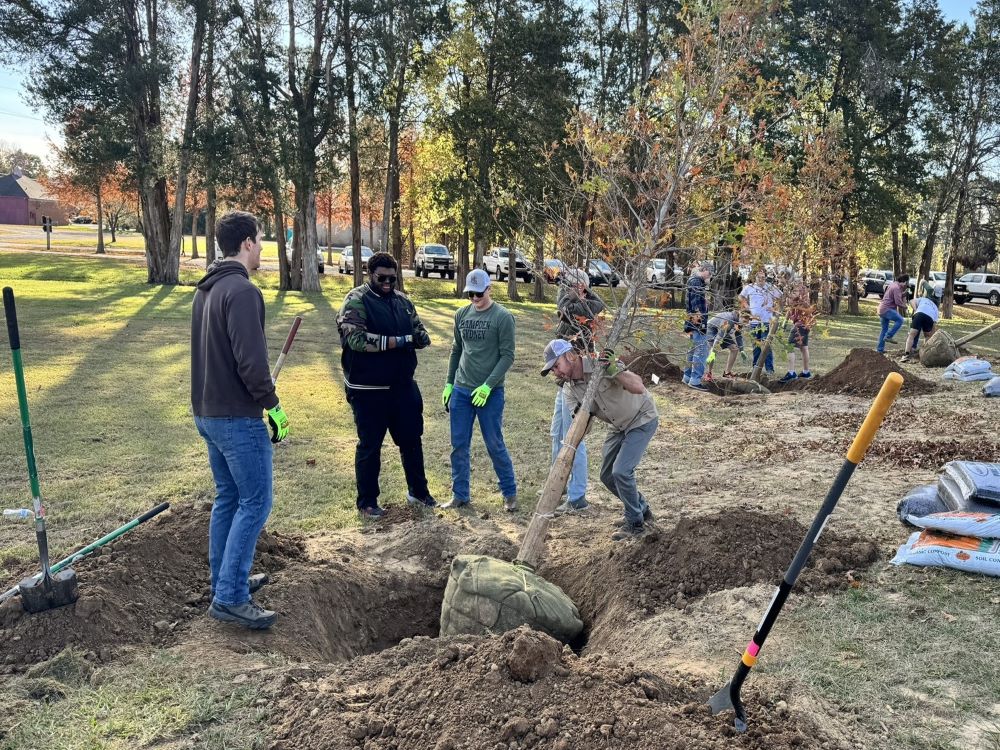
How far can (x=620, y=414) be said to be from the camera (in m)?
5.33

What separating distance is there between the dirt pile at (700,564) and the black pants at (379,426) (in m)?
1.72

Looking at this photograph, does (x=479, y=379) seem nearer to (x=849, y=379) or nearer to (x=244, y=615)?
(x=244, y=615)

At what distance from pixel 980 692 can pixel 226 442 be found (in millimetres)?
3784

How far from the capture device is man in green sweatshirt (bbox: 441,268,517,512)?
20.0ft

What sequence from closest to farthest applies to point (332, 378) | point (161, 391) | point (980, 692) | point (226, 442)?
point (980, 692), point (226, 442), point (161, 391), point (332, 378)

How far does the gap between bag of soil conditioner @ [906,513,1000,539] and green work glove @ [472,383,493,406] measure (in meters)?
3.15


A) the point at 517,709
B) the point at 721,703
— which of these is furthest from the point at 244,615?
the point at 721,703

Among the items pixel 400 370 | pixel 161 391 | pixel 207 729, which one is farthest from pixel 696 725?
pixel 161 391

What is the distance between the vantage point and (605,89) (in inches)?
1096

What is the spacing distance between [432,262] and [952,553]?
36.4m

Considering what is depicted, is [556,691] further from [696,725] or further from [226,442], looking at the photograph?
[226,442]

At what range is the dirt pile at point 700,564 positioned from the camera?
4621 millimetres

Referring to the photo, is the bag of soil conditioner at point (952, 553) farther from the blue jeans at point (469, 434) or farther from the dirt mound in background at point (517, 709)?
the blue jeans at point (469, 434)

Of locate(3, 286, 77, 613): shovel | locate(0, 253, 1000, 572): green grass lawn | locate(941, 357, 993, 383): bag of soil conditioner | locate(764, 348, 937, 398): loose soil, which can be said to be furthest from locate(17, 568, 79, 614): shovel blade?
locate(941, 357, 993, 383): bag of soil conditioner
